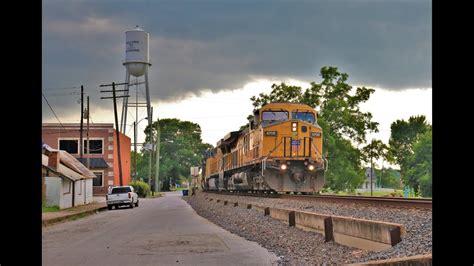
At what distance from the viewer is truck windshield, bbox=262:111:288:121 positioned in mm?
32500

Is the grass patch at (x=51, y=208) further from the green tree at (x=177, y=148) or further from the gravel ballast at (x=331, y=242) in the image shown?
the green tree at (x=177, y=148)

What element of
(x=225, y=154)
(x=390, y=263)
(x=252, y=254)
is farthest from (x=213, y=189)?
(x=390, y=263)

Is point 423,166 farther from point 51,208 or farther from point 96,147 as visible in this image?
point 51,208

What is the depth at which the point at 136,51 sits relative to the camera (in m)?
82.4

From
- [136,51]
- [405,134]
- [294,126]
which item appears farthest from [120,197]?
[405,134]

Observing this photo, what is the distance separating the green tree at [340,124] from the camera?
2185 inches

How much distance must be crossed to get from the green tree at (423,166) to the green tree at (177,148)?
68.9m

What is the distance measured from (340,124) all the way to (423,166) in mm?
17478

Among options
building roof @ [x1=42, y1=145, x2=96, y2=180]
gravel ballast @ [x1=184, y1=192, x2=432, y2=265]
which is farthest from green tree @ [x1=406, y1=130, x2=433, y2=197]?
gravel ballast @ [x1=184, y1=192, x2=432, y2=265]

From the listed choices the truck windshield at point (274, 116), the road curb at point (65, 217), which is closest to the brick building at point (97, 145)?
the road curb at point (65, 217)

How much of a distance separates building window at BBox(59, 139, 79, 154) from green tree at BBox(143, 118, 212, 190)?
→ 57.1 metres
